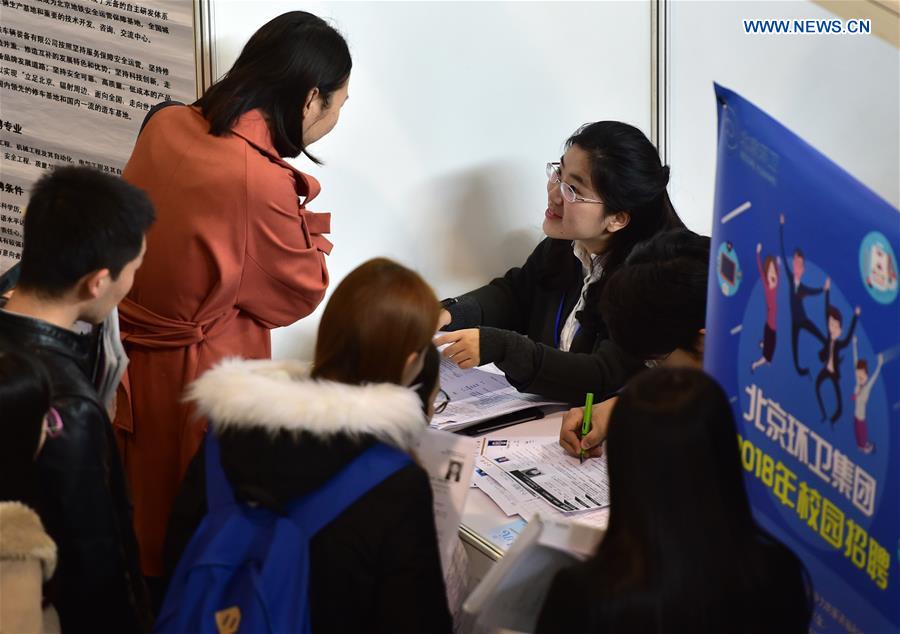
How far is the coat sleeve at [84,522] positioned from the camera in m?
1.41

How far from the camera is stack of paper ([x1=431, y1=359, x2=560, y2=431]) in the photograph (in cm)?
213

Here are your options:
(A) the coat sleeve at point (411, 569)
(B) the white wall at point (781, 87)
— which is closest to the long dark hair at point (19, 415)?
(A) the coat sleeve at point (411, 569)

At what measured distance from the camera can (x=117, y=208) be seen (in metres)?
1.53

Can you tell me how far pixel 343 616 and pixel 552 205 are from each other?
4.51 ft

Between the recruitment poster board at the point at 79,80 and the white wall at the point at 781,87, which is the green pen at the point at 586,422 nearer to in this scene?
the recruitment poster board at the point at 79,80

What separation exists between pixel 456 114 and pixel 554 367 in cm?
87

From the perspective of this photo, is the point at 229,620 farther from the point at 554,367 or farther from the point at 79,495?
the point at 554,367

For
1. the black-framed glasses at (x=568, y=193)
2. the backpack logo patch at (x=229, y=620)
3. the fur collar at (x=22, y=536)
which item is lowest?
the backpack logo patch at (x=229, y=620)

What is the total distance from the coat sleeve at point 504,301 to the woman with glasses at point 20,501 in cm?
138

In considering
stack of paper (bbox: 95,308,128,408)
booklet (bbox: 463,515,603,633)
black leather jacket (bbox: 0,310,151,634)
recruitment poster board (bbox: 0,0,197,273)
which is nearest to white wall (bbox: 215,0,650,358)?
recruitment poster board (bbox: 0,0,197,273)

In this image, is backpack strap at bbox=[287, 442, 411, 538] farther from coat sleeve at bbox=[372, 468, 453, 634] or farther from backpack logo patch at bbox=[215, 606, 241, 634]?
backpack logo patch at bbox=[215, 606, 241, 634]

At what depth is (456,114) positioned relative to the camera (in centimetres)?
272

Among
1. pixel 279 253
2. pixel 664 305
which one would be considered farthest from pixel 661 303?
pixel 279 253

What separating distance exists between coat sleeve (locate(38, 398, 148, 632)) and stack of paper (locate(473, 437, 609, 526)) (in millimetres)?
647
